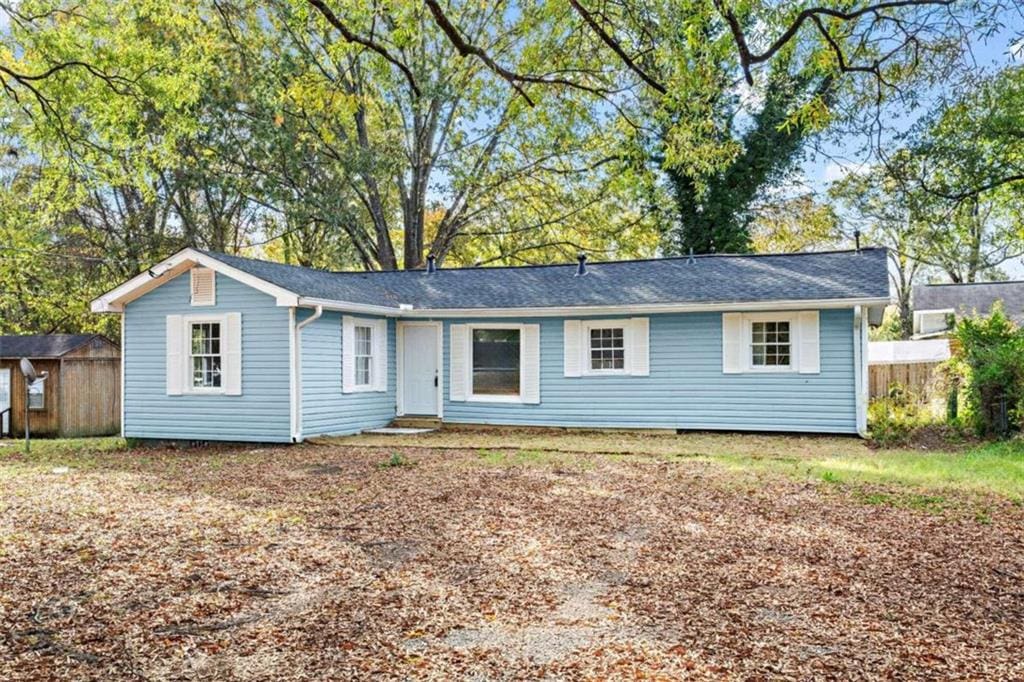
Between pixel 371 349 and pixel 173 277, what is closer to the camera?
pixel 173 277

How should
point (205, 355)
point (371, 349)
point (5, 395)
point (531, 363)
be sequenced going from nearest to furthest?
1. point (205, 355)
2. point (371, 349)
3. point (531, 363)
4. point (5, 395)

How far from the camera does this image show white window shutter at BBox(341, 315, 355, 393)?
1330 centimetres

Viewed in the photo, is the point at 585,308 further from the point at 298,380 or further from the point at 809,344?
the point at 298,380

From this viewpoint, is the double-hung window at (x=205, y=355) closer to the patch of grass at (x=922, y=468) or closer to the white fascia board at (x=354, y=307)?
the white fascia board at (x=354, y=307)

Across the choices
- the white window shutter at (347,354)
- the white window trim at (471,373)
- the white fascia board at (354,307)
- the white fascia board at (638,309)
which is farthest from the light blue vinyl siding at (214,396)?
the white window trim at (471,373)

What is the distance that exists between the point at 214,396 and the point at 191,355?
84 cm

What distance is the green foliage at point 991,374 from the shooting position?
38.0ft

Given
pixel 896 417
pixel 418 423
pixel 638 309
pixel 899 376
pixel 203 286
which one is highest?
pixel 203 286

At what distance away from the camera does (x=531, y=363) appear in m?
14.3

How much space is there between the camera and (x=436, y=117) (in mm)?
22297

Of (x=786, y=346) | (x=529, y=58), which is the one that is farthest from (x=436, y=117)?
(x=529, y=58)

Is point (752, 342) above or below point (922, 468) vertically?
above

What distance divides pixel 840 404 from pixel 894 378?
3826 millimetres

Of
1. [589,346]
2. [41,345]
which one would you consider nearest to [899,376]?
[589,346]
